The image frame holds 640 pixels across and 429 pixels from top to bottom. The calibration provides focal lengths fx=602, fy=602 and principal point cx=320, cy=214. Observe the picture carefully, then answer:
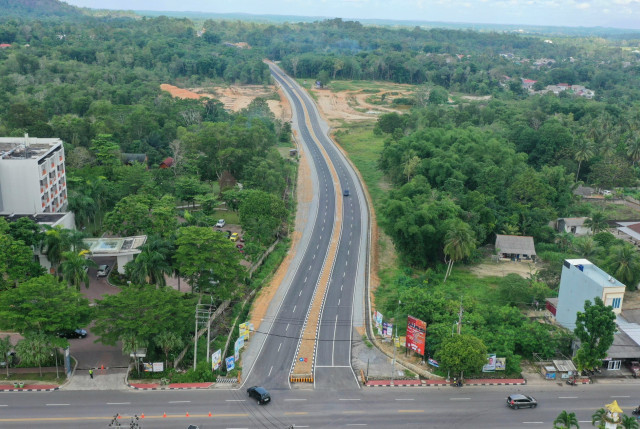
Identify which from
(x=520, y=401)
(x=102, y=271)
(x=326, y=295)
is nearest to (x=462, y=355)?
(x=520, y=401)

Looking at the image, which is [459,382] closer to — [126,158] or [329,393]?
[329,393]

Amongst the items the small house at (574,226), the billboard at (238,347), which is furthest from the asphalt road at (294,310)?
the small house at (574,226)

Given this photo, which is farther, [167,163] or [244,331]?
[167,163]

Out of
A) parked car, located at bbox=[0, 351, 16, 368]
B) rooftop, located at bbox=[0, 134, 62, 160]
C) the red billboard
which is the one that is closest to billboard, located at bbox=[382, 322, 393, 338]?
the red billboard

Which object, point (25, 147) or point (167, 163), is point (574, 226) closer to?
point (167, 163)

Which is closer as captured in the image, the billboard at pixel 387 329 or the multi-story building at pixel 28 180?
the billboard at pixel 387 329

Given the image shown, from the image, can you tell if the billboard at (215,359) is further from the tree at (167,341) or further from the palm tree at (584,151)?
the palm tree at (584,151)
